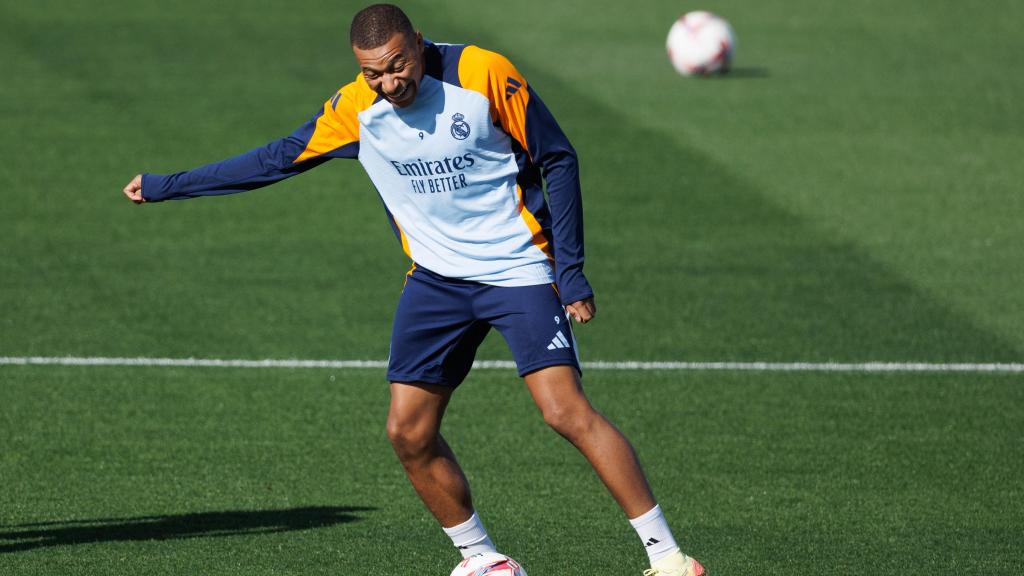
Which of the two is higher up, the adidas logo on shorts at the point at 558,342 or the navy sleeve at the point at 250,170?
the navy sleeve at the point at 250,170

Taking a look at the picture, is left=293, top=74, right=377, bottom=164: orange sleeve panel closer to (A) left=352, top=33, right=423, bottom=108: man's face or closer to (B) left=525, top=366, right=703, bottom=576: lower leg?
(A) left=352, top=33, right=423, bottom=108: man's face

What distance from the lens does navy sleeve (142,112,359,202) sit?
599 centimetres

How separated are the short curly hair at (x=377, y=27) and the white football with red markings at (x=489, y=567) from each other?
1907mm

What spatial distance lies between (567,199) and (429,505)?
130cm

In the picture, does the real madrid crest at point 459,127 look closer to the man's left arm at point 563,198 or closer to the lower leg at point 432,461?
the man's left arm at point 563,198

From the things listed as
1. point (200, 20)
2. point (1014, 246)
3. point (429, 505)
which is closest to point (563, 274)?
point (429, 505)

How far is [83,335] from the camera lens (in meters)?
10.0

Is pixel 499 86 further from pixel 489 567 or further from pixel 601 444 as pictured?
pixel 489 567

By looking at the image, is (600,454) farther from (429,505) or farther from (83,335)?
(83,335)

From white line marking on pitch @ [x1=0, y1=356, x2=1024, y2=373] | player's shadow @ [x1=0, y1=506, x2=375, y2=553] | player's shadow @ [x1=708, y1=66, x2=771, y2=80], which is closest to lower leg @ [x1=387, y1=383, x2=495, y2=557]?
player's shadow @ [x1=0, y1=506, x2=375, y2=553]

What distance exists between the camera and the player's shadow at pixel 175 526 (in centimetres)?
664

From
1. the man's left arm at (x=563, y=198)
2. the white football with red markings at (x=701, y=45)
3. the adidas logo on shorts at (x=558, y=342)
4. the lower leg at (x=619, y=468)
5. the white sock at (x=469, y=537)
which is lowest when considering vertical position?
the white sock at (x=469, y=537)

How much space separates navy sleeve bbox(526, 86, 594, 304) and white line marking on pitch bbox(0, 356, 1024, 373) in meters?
3.80

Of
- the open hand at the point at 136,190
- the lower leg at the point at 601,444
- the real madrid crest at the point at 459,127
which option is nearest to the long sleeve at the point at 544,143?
the real madrid crest at the point at 459,127
